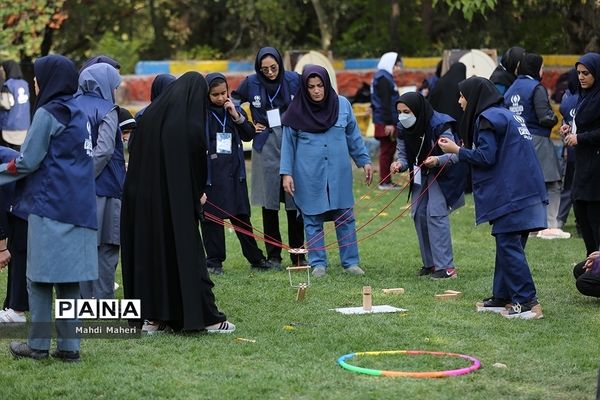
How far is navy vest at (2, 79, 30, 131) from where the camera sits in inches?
683

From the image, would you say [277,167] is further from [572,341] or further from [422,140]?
[572,341]

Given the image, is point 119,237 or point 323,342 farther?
point 119,237

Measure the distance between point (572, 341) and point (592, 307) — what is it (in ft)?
4.44

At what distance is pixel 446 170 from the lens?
1101 cm

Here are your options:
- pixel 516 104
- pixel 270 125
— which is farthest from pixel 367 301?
pixel 516 104

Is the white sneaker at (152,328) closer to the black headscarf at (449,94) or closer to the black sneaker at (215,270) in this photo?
the black sneaker at (215,270)

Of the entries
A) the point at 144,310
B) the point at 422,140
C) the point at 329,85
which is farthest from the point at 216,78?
the point at 144,310

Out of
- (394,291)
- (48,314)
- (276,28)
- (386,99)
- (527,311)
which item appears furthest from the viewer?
(276,28)

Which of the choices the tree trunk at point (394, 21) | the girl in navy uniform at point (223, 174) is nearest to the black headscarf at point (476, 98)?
the girl in navy uniform at point (223, 174)

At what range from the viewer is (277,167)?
11.8 meters

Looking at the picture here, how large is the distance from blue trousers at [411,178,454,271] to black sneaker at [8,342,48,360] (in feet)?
14.2

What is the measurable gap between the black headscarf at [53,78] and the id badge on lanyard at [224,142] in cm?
368

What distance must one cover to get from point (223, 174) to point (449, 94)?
19.5 feet

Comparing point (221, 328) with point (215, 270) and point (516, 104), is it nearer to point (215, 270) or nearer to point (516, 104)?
point (215, 270)
